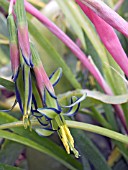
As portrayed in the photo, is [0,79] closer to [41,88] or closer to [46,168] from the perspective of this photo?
[41,88]

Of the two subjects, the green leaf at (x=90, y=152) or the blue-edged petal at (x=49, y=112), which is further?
the green leaf at (x=90, y=152)

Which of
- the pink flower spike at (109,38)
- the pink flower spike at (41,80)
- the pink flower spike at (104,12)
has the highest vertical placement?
the pink flower spike at (104,12)

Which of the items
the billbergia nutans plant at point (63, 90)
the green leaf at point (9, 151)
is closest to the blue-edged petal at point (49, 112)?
the billbergia nutans plant at point (63, 90)

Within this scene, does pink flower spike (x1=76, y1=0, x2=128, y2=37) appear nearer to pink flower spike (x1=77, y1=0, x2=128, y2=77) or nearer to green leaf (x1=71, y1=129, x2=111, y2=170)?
pink flower spike (x1=77, y1=0, x2=128, y2=77)

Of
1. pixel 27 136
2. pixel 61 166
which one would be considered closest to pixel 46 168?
pixel 61 166

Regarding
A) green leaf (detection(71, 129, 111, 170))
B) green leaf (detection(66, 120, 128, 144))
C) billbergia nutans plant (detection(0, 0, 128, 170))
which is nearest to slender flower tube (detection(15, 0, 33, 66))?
billbergia nutans plant (detection(0, 0, 128, 170))

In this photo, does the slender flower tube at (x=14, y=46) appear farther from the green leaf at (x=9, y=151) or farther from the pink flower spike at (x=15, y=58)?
the green leaf at (x=9, y=151)

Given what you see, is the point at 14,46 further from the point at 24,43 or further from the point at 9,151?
the point at 9,151

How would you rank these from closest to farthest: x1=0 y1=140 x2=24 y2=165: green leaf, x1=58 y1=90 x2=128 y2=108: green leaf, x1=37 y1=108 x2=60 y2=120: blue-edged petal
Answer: x1=37 y1=108 x2=60 y2=120: blue-edged petal → x1=58 y1=90 x2=128 y2=108: green leaf → x1=0 y1=140 x2=24 y2=165: green leaf
